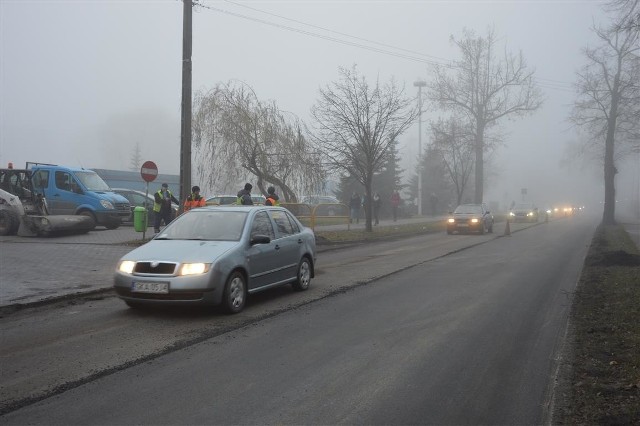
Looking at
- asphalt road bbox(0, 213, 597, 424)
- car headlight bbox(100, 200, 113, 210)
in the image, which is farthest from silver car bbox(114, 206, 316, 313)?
car headlight bbox(100, 200, 113, 210)

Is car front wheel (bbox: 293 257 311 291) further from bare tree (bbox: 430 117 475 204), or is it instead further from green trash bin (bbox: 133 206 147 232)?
bare tree (bbox: 430 117 475 204)

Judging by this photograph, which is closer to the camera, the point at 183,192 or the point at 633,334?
the point at 633,334

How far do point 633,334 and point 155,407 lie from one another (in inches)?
213

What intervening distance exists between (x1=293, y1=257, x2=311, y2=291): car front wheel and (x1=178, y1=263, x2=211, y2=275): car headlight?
267cm

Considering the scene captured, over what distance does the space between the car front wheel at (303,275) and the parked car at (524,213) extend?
35580 millimetres

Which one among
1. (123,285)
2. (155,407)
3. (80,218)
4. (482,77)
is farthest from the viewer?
(482,77)

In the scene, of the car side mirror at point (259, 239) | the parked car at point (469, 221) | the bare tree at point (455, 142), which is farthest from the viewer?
the bare tree at point (455, 142)

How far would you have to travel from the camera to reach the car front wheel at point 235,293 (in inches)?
297

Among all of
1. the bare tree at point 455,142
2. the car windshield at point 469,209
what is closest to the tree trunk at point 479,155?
the bare tree at point 455,142

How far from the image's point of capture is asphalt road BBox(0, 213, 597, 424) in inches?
167

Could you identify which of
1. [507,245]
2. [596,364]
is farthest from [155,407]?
[507,245]

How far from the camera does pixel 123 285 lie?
7.49 m

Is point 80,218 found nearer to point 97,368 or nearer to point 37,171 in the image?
point 37,171

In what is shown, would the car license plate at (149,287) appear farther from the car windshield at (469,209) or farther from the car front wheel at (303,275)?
the car windshield at (469,209)
